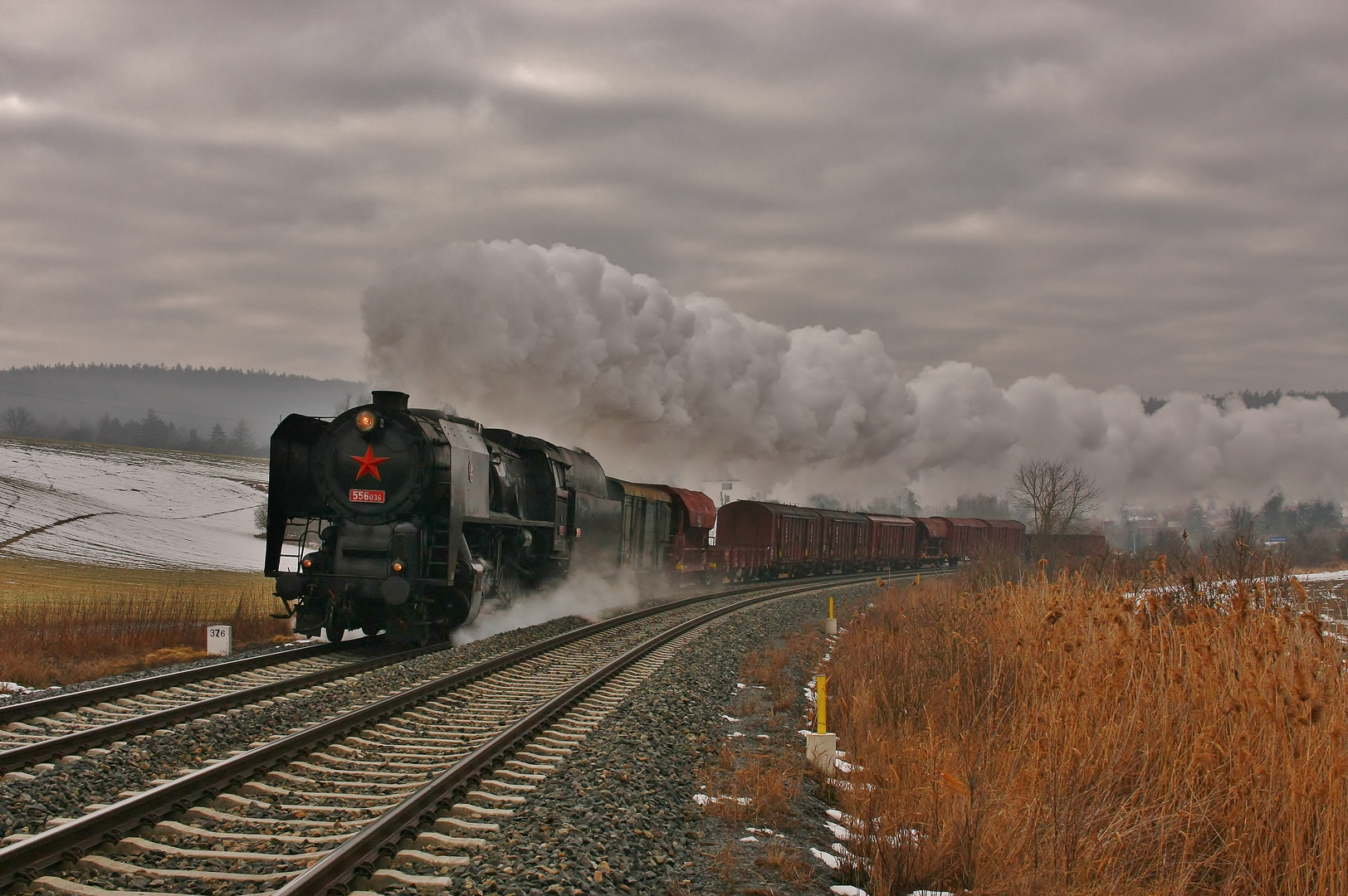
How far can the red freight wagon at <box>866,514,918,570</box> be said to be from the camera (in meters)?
47.7

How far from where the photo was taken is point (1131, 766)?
6.54 metres

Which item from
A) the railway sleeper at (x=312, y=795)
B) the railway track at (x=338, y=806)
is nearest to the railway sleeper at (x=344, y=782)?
the railway track at (x=338, y=806)

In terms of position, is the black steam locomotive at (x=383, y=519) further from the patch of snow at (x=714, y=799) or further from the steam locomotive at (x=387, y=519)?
the patch of snow at (x=714, y=799)

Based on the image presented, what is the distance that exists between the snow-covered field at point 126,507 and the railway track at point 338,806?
113 feet

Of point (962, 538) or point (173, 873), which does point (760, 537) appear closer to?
point (962, 538)

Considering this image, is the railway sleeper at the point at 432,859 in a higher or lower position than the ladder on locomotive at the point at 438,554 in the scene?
lower

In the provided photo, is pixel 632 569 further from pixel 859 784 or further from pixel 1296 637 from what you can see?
pixel 1296 637

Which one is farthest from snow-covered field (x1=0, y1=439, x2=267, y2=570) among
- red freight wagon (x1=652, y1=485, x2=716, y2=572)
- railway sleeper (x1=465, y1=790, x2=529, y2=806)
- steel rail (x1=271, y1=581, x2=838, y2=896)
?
railway sleeper (x1=465, y1=790, x2=529, y2=806)

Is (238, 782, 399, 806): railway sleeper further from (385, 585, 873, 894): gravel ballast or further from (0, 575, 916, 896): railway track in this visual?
(385, 585, 873, 894): gravel ballast

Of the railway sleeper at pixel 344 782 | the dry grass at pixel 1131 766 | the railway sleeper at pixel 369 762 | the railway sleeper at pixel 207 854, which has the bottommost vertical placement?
the railway sleeper at pixel 369 762

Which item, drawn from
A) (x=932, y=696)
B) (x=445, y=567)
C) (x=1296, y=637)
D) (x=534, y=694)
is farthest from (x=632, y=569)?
(x=1296, y=637)

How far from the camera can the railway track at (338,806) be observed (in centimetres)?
508

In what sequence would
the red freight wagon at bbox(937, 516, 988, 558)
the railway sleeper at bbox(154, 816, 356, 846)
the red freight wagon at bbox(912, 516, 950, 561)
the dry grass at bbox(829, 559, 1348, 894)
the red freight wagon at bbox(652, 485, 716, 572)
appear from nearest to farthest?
the dry grass at bbox(829, 559, 1348, 894) → the railway sleeper at bbox(154, 816, 356, 846) → the red freight wagon at bbox(652, 485, 716, 572) → the red freight wagon at bbox(912, 516, 950, 561) → the red freight wagon at bbox(937, 516, 988, 558)

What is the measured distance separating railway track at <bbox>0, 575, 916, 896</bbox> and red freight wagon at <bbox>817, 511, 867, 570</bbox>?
33701mm
